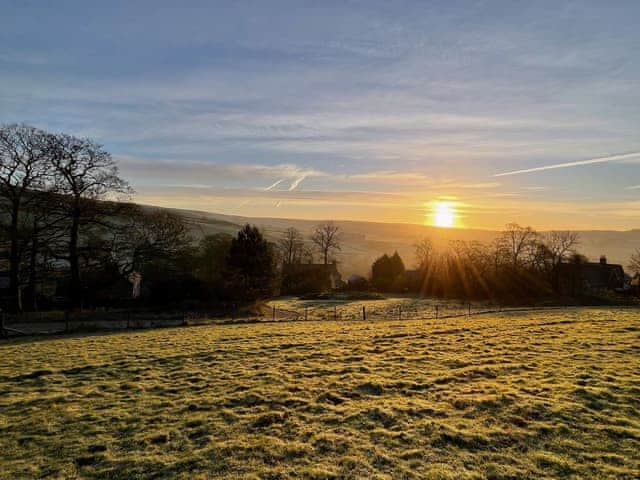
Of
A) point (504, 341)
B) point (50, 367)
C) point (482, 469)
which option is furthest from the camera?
point (504, 341)

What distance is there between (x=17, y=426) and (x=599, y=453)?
1165cm

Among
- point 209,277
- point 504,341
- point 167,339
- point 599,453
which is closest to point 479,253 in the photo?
point 209,277

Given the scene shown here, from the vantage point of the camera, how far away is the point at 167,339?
19.7 metres

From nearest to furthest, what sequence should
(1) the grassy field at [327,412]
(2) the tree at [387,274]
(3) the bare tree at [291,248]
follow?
(1) the grassy field at [327,412]
(2) the tree at [387,274]
(3) the bare tree at [291,248]

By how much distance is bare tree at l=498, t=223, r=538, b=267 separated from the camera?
6088 cm

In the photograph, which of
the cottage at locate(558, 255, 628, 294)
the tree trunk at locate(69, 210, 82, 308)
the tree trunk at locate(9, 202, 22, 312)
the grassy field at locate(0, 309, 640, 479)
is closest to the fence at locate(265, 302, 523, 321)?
the grassy field at locate(0, 309, 640, 479)

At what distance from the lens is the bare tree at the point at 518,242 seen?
6088 centimetres

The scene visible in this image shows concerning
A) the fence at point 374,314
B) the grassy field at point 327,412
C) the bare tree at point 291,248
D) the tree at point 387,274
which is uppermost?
the bare tree at point 291,248

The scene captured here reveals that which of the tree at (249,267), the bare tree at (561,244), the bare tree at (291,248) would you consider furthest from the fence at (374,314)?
the bare tree at (291,248)

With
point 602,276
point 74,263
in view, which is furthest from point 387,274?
point 74,263

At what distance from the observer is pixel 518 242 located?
221ft

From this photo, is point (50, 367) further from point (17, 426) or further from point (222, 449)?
point (222, 449)

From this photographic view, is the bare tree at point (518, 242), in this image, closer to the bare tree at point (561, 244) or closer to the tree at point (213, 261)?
the bare tree at point (561, 244)

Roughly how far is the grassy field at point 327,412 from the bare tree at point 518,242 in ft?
156
